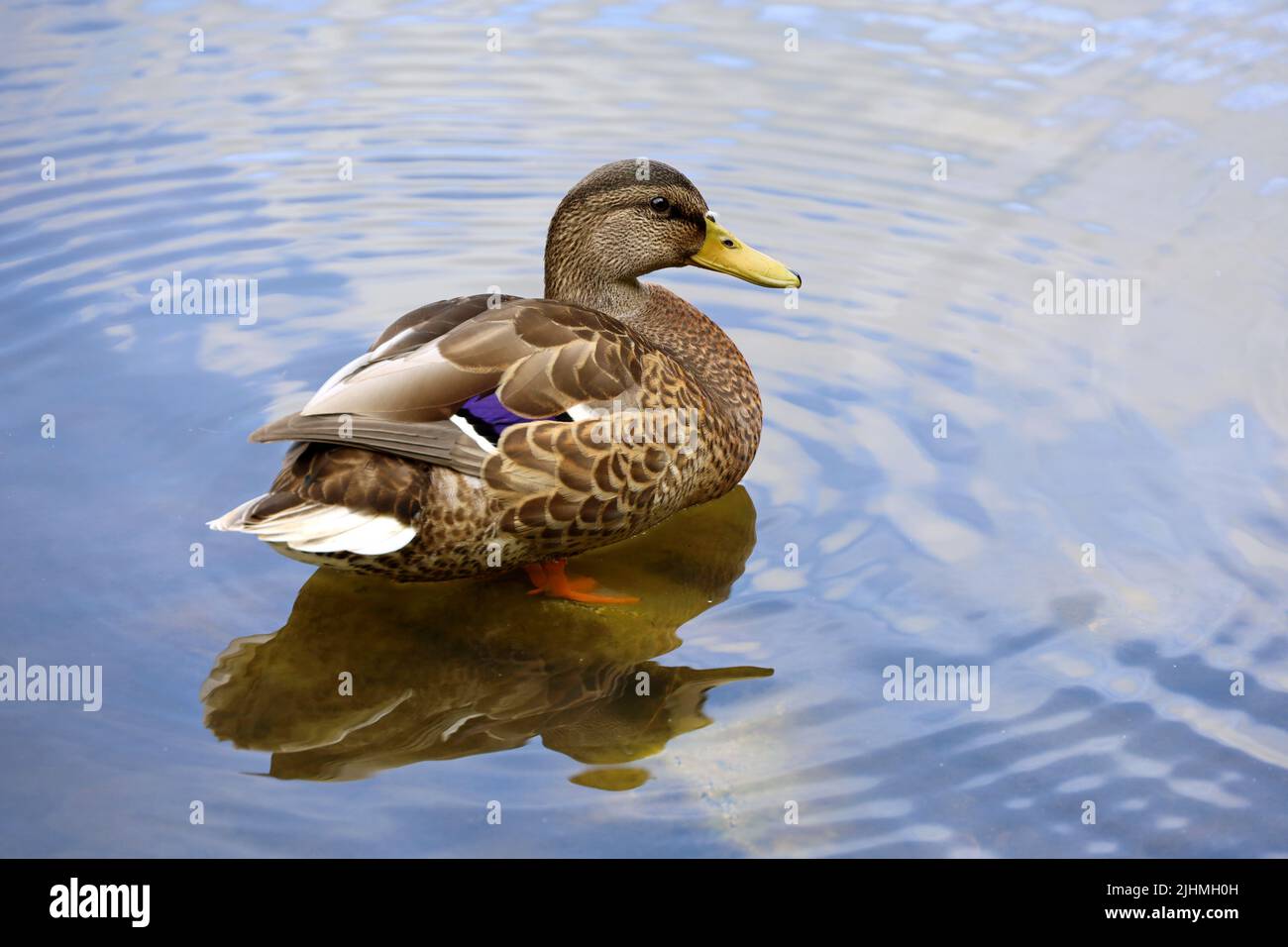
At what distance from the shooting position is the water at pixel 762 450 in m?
3.97

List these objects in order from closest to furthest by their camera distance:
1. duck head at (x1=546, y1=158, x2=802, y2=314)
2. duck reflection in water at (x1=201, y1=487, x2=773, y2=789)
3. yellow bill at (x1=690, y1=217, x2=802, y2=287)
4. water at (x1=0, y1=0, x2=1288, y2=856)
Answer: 1. water at (x1=0, y1=0, x2=1288, y2=856)
2. duck reflection in water at (x1=201, y1=487, x2=773, y2=789)
3. duck head at (x1=546, y1=158, x2=802, y2=314)
4. yellow bill at (x1=690, y1=217, x2=802, y2=287)

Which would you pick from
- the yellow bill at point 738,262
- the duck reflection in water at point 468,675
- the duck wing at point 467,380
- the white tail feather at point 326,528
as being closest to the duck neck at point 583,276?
the yellow bill at point 738,262

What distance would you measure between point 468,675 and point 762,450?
173cm

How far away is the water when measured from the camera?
3.97 m

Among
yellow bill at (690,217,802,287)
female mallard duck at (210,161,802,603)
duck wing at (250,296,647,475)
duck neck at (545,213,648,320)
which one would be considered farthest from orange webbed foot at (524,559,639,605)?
yellow bill at (690,217,802,287)

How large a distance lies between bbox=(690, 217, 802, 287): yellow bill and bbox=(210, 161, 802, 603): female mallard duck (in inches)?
13.8

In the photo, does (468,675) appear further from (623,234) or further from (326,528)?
(623,234)

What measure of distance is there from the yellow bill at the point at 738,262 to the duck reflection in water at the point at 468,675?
1.10 meters

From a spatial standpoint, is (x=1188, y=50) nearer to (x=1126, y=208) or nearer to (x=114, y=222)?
(x=1126, y=208)

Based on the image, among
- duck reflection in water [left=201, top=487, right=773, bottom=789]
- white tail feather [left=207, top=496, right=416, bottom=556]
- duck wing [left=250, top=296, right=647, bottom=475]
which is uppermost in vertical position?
duck wing [left=250, top=296, right=647, bottom=475]

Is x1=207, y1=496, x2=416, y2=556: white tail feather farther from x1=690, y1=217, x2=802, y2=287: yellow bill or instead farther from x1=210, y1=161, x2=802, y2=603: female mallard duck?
x1=690, y1=217, x2=802, y2=287: yellow bill

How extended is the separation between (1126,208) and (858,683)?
382 centimetres

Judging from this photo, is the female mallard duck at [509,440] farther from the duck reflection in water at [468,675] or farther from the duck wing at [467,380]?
the duck reflection in water at [468,675]

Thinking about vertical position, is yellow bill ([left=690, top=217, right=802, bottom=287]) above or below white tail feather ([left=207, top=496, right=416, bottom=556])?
above
